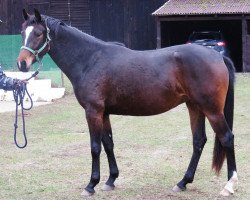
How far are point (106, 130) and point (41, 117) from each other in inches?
264

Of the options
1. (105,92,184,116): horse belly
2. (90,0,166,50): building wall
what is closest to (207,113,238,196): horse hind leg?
(105,92,184,116): horse belly

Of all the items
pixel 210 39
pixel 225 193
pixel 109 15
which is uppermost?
pixel 225 193

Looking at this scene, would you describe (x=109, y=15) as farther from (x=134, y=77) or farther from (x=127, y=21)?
Answer: (x=134, y=77)

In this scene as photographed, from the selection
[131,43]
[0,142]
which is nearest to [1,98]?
[0,142]

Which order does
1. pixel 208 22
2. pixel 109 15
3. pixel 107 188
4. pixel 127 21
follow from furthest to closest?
pixel 208 22 < pixel 109 15 < pixel 127 21 < pixel 107 188

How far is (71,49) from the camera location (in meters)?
6.19

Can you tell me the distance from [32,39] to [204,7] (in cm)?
2093

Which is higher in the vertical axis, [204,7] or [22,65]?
[22,65]

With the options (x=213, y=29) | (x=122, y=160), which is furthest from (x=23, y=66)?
(x=213, y=29)

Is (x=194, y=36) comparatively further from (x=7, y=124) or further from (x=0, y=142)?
(x=0, y=142)

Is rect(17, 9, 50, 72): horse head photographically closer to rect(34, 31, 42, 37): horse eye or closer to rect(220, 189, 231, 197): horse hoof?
rect(34, 31, 42, 37): horse eye

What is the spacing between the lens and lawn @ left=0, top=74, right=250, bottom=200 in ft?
20.5

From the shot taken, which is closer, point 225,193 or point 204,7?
point 225,193

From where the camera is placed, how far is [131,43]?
98.8 ft
